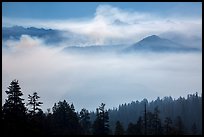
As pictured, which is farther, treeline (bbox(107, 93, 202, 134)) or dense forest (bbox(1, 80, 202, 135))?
treeline (bbox(107, 93, 202, 134))

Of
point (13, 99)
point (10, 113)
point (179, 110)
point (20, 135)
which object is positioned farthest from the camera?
point (179, 110)

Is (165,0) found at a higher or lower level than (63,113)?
higher

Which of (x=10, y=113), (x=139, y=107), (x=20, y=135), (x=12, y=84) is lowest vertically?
(x=20, y=135)

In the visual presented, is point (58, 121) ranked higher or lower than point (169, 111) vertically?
lower

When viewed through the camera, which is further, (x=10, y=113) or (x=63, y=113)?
(x=63, y=113)

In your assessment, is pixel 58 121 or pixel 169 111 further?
pixel 169 111

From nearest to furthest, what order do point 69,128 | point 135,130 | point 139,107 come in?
point 69,128
point 135,130
point 139,107

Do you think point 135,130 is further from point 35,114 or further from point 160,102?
point 160,102

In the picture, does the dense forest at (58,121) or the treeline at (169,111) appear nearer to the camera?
the dense forest at (58,121)

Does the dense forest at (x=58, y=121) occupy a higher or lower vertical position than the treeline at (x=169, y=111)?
lower

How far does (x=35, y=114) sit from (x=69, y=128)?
556 cm

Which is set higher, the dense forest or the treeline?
the treeline

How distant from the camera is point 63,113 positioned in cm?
2623

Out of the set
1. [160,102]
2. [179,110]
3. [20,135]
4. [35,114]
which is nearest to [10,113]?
[20,135]
